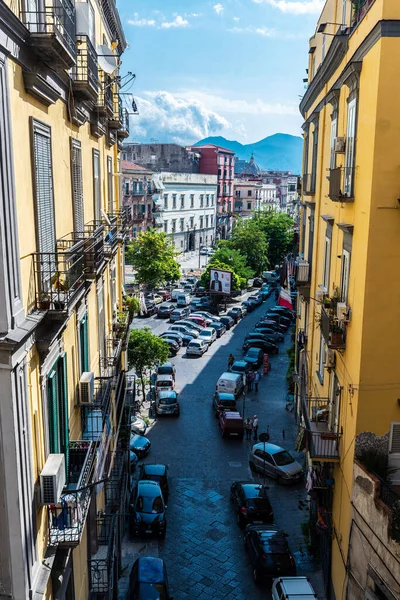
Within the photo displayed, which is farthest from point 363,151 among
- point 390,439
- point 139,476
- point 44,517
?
point 139,476

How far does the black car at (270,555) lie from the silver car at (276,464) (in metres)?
5.00

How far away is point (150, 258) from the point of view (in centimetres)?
5356

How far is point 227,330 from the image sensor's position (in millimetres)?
49781

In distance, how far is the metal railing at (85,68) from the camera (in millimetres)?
10656

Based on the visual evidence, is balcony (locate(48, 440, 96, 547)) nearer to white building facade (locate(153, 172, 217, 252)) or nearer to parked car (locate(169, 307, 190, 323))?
parked car (locate(169, 307, 190, 323))

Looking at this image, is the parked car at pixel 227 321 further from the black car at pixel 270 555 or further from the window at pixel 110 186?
the black car at pixel 270 555

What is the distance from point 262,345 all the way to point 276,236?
1208 inches

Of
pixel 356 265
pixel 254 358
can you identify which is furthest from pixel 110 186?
pixel 254 358

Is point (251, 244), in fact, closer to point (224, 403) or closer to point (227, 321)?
point (227, 321)

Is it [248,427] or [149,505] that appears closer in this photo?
[149,505]

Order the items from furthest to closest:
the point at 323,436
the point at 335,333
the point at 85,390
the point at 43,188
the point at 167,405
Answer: the point at 167,405 < the point at 323,436 < the point at 335,333 < the point at 85,390 < the point at 43,188

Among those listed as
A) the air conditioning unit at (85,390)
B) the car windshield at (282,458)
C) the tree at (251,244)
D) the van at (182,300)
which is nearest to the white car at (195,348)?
the van at (182,300)

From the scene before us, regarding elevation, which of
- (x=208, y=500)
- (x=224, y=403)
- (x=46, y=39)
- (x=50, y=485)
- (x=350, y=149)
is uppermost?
(x=46, y=39)

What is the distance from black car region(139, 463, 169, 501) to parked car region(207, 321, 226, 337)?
79.6ft
